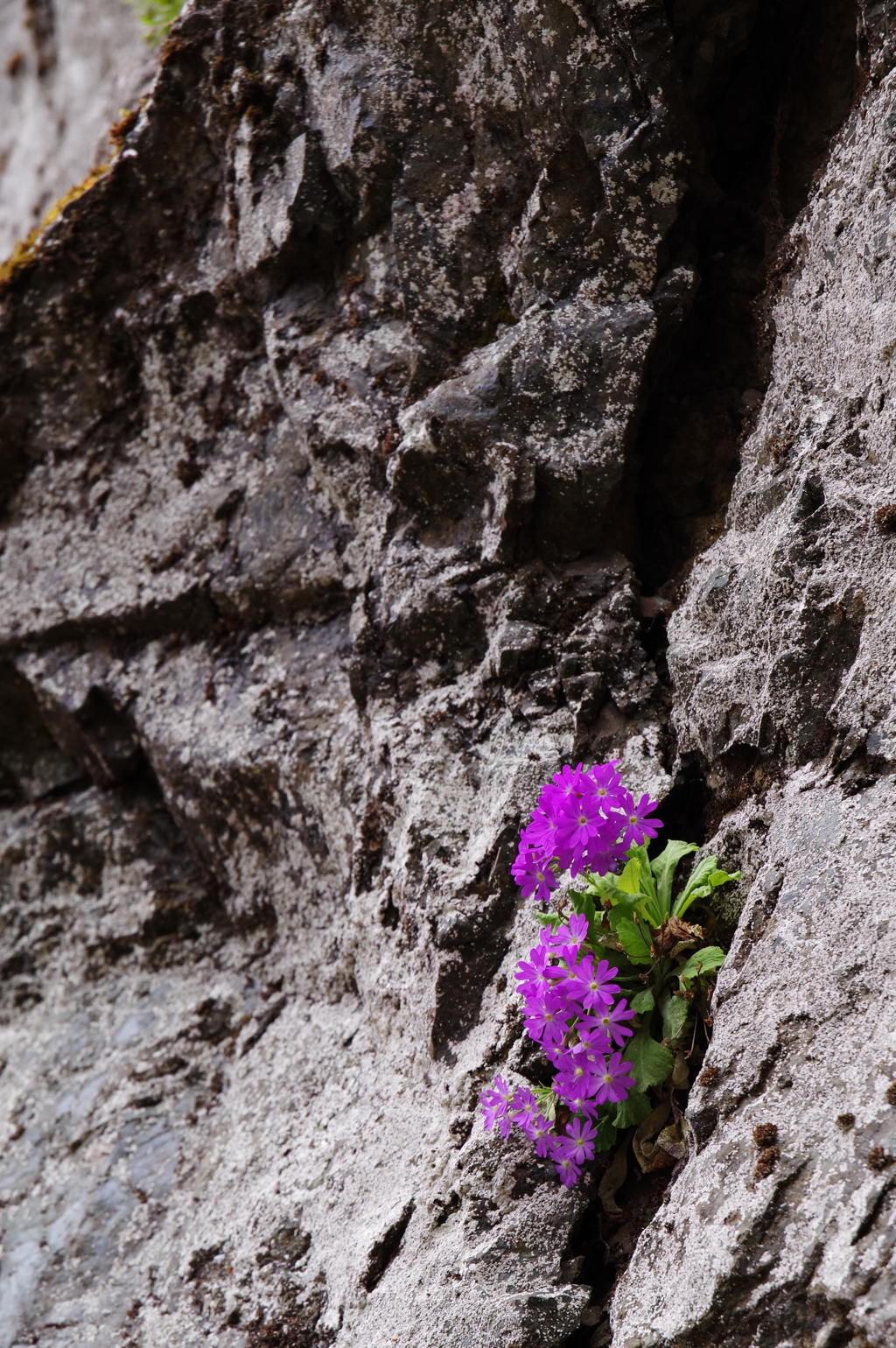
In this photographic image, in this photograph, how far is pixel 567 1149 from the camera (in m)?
2.54

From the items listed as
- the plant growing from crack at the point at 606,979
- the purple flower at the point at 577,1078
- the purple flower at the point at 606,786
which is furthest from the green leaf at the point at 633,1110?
the purple flower at the point at 606,786

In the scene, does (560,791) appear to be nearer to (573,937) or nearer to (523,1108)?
(573,937)

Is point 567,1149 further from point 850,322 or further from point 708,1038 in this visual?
point 850,322

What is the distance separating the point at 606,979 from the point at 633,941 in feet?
0.65

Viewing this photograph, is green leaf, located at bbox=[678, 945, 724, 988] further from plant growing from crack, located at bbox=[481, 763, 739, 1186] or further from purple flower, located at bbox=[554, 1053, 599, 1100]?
purple flower, located at bbox=[554, 1053, 599, 1100]

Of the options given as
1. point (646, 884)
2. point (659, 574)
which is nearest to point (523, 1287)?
point (646, 884)

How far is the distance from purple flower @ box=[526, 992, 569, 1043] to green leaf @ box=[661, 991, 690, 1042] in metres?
0.27

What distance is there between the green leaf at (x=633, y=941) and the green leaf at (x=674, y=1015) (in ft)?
0.41

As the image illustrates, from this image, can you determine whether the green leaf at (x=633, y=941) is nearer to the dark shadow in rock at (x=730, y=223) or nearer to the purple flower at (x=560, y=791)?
the purple flower at (x=560, y=791)

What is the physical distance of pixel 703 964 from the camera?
8.56ft

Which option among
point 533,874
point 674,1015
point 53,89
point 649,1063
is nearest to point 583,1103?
point 649,1063

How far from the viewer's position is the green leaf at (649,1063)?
254 centimetres

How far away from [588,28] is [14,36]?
9.38 metres

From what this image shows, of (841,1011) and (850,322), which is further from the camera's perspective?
(850,322)
